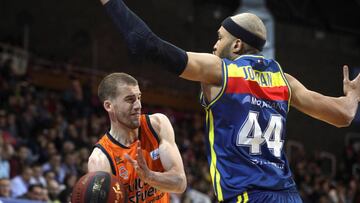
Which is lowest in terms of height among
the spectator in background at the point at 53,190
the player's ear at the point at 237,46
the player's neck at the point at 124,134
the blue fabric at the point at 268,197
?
the spectator in background at the point at 53,190

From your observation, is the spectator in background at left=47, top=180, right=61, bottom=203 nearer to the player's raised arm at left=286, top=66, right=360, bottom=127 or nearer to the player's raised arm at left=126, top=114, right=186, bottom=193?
the player's raised arm at left=126, top=114, right=186, bottom=193

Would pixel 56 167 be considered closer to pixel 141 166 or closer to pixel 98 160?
pixel 98 160

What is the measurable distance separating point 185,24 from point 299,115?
534 cm

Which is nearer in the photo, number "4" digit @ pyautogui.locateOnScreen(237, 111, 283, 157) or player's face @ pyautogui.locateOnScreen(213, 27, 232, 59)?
number "4" digit @ pyautogui.locateOnScreen(237, 111, 283, 157)

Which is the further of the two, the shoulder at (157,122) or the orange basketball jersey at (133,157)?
the shoulder at (157,122)

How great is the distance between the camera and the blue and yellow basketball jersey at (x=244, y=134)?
4.00 metres

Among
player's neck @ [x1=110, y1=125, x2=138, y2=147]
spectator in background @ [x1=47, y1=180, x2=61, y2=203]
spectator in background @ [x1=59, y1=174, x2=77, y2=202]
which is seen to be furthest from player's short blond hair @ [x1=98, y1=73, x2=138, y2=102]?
spectator in background @ [x1=47, y1=180, x2=61, y2=203]

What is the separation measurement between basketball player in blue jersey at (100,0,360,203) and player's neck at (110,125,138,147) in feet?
3.79

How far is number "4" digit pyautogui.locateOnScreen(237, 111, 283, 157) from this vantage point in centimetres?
400

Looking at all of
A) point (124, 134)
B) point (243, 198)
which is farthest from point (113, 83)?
point (243, 198)

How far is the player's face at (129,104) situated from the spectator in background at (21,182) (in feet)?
22.2

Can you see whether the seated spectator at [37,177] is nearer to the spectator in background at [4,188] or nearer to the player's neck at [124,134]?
the spectator in background at [4,188]

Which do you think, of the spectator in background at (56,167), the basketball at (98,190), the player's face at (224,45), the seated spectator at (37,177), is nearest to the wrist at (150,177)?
the basketball at (98,190)

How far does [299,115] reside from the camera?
80.9 feet
